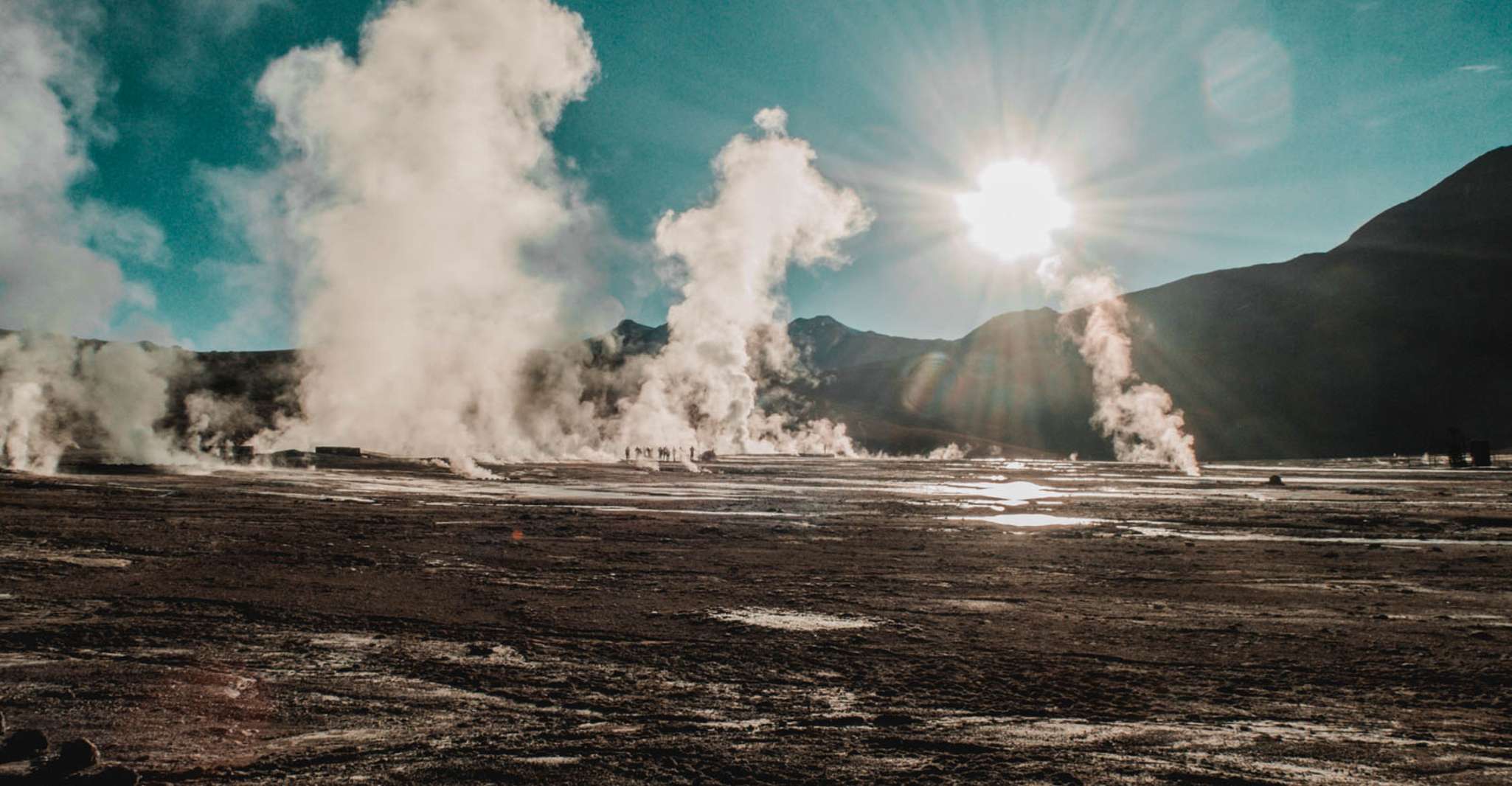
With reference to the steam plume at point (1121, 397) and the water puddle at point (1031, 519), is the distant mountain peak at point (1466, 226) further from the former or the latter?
the water puddle at point (1031, 519)

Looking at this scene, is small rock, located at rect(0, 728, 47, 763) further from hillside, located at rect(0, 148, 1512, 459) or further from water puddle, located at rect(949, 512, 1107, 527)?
hillside, located at rect(0, 148, 1512, 459)

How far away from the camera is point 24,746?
508 centimetres

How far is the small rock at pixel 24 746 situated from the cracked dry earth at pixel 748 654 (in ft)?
1.22

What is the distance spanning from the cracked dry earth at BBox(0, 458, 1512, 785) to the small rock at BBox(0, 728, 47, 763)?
373 mm

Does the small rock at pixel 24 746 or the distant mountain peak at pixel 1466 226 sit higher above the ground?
the distant mountain peak at pixel 1466 226

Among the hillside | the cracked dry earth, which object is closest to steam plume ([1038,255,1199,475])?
the hillside

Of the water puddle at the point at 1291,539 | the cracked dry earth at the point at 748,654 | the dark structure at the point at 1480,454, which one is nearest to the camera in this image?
the cracked dry earth at the point at 748,654

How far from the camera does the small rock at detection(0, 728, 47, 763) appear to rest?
5.02 meters

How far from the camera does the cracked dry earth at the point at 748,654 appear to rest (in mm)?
5473

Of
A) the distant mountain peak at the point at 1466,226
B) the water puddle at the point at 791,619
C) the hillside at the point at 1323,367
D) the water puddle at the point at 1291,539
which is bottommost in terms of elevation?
the water puddle at the point at 1291,539

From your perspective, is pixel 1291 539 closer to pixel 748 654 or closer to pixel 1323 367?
pixel 748 654

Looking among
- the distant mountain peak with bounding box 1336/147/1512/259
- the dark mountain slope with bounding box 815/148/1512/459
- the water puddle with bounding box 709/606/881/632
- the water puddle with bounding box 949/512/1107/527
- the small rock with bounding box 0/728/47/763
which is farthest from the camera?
the distant mountain peak with bounding box 1336/147/1512/259

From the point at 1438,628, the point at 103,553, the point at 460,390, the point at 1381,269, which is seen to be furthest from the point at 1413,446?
the point at 103,553

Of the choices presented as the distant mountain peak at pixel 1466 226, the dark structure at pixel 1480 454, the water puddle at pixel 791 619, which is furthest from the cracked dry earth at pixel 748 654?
the distant mountain peak at pixel 1466 226
